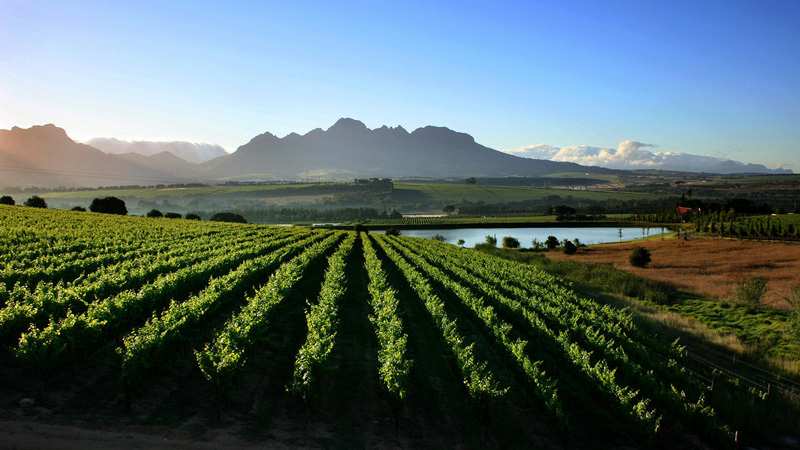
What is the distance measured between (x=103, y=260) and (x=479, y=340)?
25.9 metres

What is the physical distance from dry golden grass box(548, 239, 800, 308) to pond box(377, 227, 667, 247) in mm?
34280

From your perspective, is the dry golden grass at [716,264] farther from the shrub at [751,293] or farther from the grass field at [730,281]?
the shrub at [751,293]

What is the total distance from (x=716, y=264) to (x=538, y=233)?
6458 centimetres

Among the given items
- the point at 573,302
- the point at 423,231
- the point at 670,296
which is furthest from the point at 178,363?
the point at 423,231

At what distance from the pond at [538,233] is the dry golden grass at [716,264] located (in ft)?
112

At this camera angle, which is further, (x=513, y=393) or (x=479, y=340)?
(x=479, y=340)

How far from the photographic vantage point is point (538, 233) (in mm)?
115312

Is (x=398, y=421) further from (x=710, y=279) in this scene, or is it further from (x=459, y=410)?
(x=710, y=279)

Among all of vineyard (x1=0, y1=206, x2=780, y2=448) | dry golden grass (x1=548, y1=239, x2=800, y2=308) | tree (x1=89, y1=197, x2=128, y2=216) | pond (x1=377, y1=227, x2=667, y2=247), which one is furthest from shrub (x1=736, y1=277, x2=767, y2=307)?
tree (x1=89, y1=197, x2=128, y2=216)

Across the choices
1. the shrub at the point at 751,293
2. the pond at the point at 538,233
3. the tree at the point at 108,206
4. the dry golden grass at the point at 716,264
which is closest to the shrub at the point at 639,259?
the dry golden grass at the point at 716,264

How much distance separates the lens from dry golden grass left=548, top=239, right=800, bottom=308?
3731cm

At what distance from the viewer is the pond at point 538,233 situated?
355ft

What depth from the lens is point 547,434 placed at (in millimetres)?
12344

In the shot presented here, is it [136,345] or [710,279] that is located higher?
[136,345]
